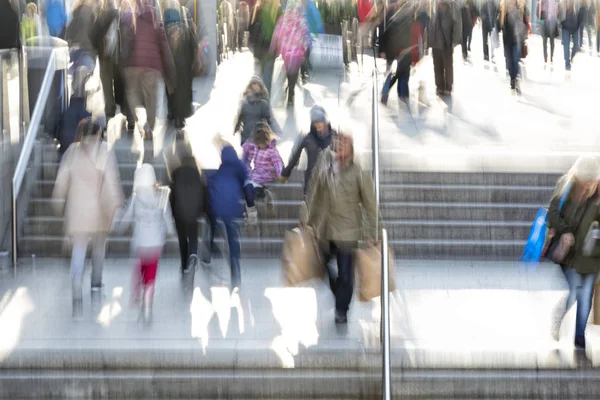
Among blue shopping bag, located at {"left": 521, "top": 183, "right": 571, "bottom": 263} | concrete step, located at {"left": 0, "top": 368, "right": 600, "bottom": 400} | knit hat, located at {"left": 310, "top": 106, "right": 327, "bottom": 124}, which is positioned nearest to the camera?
concrete step, located at {"left": 0, "top": 368, "right": 600, "bottom": 400}

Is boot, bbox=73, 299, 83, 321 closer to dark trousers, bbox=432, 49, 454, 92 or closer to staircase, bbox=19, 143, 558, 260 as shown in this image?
staircase, bbox=19, 143, 558, 260

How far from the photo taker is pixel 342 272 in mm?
9930

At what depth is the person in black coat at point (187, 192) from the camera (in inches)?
423

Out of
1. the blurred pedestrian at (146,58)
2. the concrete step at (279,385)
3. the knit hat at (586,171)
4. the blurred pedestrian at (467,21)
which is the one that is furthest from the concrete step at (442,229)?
the blurred pedestrian at (467,21)

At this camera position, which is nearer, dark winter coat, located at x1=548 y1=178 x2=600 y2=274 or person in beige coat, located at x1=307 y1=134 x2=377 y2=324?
dark winter coat, located at x1=548 y1=178 x2=600 y2=274

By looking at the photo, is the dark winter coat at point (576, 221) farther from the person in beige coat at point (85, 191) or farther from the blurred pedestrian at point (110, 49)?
the blurred pedestrian at point (110, 49)

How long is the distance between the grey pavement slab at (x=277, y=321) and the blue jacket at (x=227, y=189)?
0.72 meters

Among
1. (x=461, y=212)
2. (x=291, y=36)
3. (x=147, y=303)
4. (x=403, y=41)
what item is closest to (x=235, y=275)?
(x=147, y=303)

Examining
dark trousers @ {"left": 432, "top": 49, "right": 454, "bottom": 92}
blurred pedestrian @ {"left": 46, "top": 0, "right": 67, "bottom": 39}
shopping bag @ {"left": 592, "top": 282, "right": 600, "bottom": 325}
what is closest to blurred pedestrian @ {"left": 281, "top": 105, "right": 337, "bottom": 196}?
shopping bag @ {"left": 592, "top": 282, "right": 600, "bottom": 325}

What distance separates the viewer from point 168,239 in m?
12.3

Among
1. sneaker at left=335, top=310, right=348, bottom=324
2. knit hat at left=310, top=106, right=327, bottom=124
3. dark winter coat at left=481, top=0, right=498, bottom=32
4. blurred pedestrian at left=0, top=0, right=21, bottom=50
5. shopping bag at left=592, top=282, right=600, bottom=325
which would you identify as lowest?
dark winter coat at left=481, top=0, right=498, bottom=32

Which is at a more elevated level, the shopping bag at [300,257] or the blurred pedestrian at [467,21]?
the shopping bag at [300,257]

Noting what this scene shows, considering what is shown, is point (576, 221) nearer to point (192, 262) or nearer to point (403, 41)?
point (192, 262)

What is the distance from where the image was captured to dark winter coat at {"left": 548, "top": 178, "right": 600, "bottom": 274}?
943 cm
